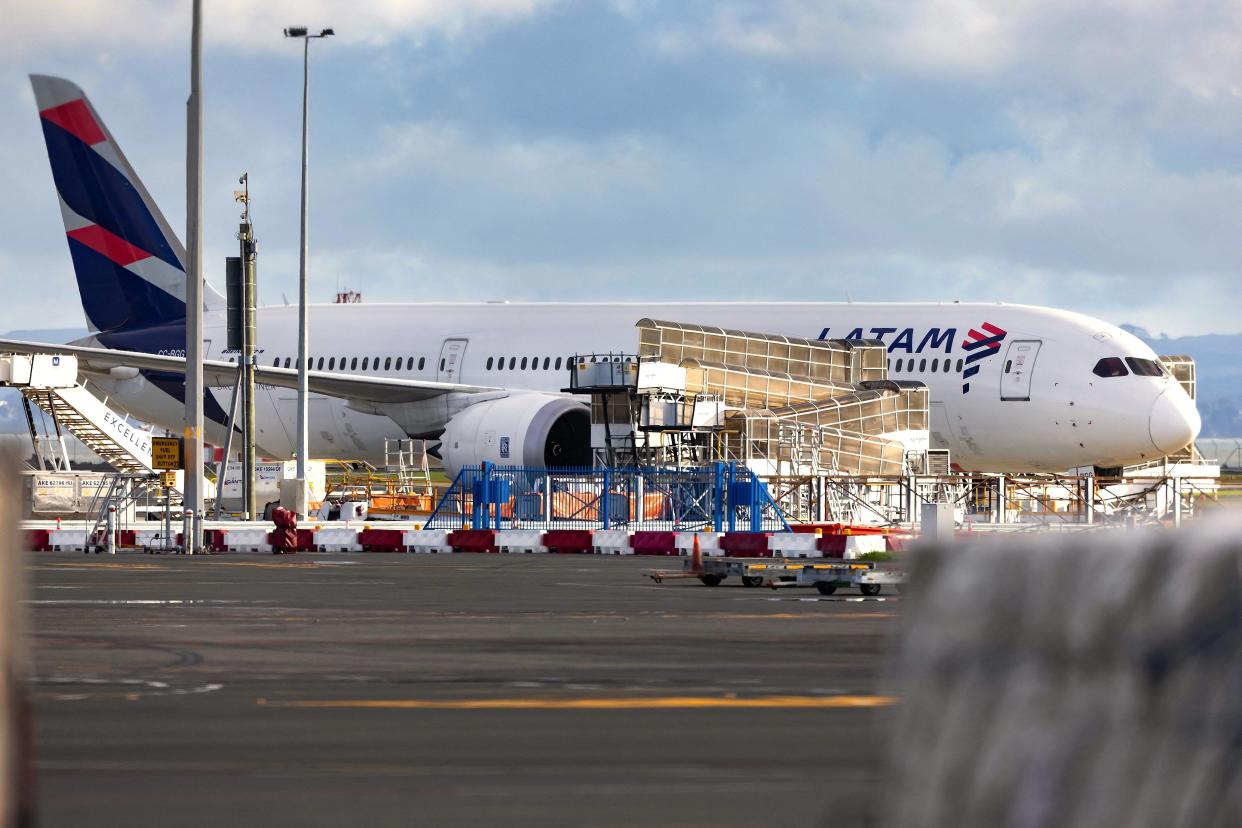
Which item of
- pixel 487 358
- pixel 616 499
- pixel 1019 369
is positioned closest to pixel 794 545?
pixel 616 499

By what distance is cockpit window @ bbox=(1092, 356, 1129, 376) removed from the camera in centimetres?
3359

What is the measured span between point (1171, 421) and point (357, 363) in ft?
57.1

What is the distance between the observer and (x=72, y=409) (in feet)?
128

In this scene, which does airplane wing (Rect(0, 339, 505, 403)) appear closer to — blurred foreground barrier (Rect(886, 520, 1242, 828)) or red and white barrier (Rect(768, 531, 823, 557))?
red and white barrier (Rect(768, 531, 823, 557))

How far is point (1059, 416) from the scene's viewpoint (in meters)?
34.0

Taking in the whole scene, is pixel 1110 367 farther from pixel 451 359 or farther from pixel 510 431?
pixel 451 359

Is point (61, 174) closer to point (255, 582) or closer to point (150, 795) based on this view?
point (255, 582)

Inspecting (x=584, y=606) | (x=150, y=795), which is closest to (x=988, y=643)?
(x=150, y=795)

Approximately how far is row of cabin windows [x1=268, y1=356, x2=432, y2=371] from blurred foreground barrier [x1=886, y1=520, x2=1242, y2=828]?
36.9 meters

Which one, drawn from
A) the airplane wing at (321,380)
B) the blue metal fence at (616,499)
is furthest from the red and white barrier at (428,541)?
the airplane wing at (321,380)

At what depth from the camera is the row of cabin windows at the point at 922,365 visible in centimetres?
3538

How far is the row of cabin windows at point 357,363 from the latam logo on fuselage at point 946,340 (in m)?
9.14

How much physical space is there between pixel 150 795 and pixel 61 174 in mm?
41078

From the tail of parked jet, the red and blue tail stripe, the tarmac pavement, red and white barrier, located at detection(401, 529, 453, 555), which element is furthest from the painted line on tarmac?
the tail of parked jet
